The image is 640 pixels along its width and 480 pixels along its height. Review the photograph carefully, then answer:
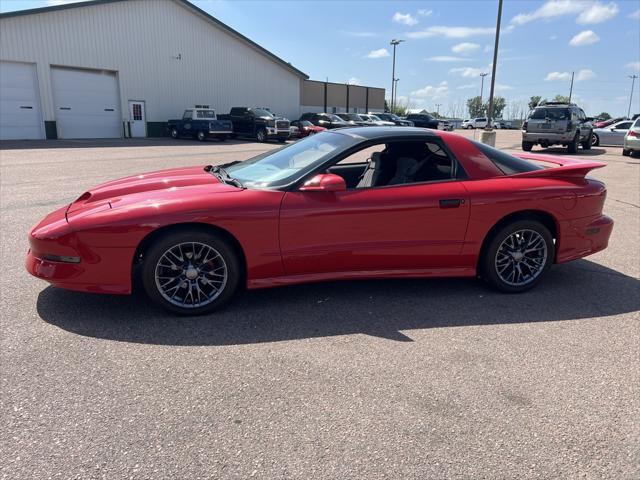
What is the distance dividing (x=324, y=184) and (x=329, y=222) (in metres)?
0.30

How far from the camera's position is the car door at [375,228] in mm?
3713

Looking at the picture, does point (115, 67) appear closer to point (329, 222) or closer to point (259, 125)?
point (259, 125)

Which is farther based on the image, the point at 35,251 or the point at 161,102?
the point at 161,102

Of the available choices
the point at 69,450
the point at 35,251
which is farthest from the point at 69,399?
the point at 35,251

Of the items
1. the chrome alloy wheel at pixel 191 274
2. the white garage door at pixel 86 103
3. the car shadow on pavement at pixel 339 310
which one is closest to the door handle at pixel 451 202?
the car shadow on pavement at pixel 339 310

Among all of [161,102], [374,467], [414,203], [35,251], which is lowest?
[374,467]

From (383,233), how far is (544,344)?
1428mm

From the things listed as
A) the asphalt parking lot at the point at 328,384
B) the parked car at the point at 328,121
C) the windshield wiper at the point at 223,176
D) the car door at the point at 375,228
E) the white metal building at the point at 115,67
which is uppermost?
the white metal building at the point at 115,67

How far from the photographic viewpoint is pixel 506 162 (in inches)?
175

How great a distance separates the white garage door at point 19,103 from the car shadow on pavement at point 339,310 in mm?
24261

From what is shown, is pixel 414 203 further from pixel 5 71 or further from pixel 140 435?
pixel 5 71

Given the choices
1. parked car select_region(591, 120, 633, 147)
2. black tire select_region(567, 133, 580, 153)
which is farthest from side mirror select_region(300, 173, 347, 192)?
parked car select_region(591, 120, 633, 147)

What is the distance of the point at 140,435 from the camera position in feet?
7.69

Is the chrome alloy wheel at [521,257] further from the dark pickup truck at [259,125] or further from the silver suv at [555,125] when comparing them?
the dark pickup truck at [259,125]
